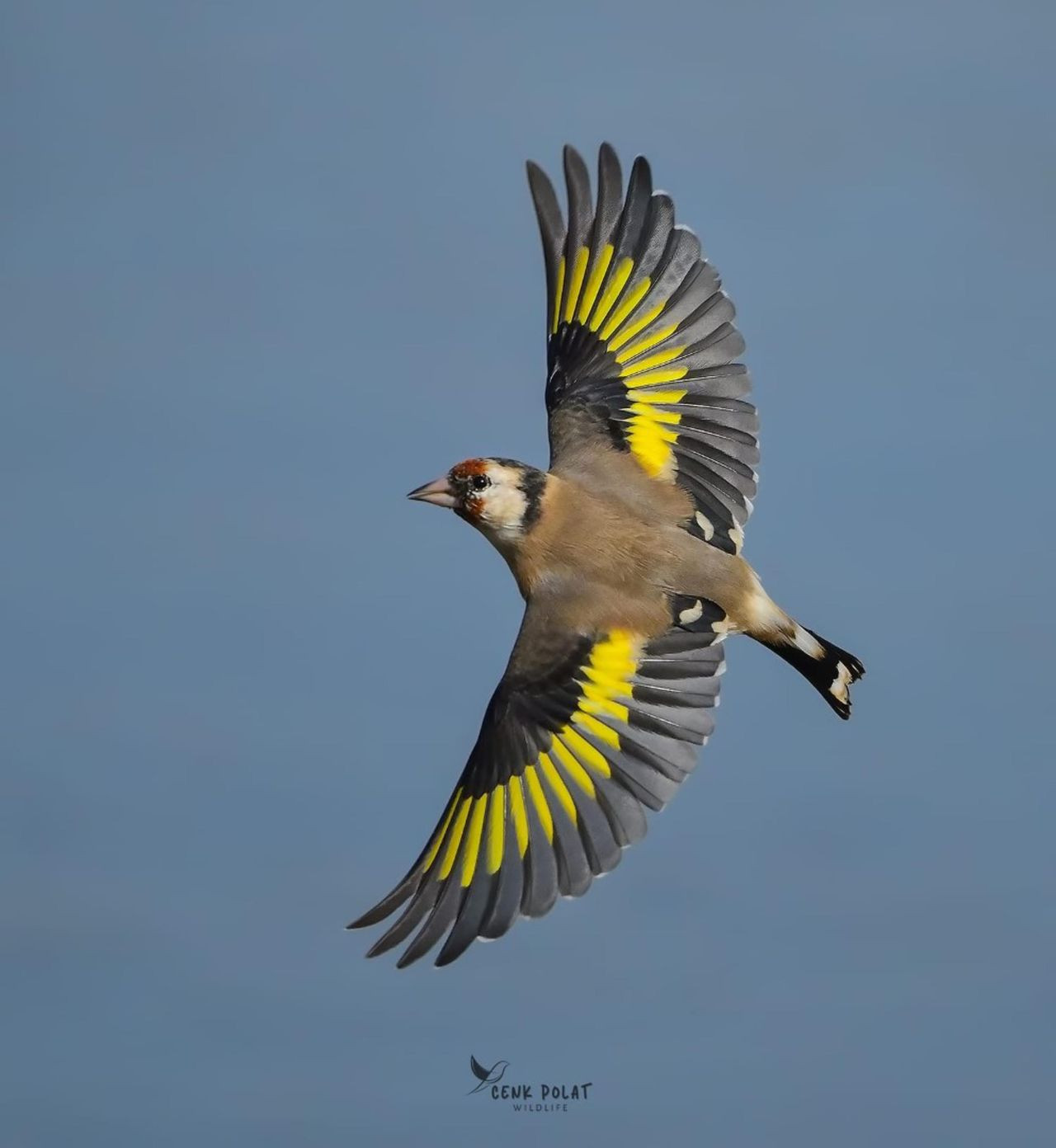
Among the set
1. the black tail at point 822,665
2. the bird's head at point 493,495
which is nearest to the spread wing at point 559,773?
the bird's head at point 493,495

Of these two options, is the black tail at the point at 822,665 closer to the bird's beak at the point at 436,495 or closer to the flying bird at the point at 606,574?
the flying bird at the point at 606,574

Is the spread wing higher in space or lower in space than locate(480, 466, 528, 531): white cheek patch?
lower

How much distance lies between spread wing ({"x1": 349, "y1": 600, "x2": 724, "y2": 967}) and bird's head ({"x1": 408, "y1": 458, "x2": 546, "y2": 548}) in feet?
0.73

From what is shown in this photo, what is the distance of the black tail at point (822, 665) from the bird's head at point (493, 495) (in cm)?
71

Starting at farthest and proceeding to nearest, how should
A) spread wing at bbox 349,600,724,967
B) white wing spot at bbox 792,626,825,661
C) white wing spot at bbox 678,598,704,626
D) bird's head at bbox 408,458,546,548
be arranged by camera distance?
white wing spot at bbox 792,626,825,661 < bird's head at bbox 408,458,546,548 < white wing spot at bbox 678,598,704,626 < spread wing at bbox 349,600,724,967

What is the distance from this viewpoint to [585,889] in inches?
171

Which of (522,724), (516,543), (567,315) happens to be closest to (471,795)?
(522,724)

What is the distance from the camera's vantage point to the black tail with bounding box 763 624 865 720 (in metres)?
4.80

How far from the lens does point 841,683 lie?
191 inches

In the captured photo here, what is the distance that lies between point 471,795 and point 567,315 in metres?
1.39

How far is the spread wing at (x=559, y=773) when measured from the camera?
4.38 metres

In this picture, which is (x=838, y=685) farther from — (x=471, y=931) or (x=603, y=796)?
(x=471, y=931)

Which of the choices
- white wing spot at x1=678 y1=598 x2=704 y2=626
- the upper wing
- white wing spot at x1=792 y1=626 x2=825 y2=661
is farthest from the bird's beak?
white wing spot at x1=792 y1=626 x2=825 y2=661

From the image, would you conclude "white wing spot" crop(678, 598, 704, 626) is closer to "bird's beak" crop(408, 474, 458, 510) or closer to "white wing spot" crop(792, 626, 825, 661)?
→ "white wing spot" crop(792, 626, 825, 661)
